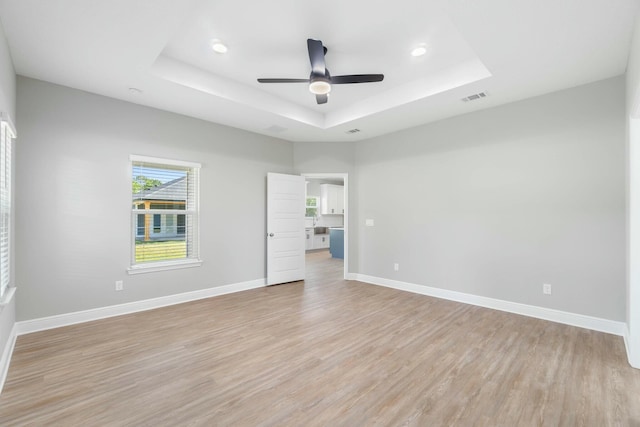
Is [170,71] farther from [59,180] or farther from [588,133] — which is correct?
[588,133]

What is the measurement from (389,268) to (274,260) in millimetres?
2093

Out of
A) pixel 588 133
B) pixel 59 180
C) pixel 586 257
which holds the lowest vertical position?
pixel 586 257

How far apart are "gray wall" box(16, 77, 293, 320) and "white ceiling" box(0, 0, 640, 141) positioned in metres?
0.28

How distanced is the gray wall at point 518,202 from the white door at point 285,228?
1.60 metres

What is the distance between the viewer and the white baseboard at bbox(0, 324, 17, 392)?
2.30 m

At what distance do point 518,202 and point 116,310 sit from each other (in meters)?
5.34

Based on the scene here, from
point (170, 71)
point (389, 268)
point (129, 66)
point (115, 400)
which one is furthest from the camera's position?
point (389, 268)

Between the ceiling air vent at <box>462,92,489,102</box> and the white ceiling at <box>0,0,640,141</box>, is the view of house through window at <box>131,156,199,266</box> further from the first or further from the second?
the ceiling air vent at <box>462,92,489,102</box>

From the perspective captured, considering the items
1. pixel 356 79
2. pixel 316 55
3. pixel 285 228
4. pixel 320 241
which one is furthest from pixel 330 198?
pixel 316 55

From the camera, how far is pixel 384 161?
18.0 ft

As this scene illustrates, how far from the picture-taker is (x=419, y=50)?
3.13m

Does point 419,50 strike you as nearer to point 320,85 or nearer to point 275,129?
point 320,85

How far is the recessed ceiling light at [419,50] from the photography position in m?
3.08

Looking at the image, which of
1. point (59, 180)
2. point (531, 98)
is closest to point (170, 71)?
point (59, 180)
